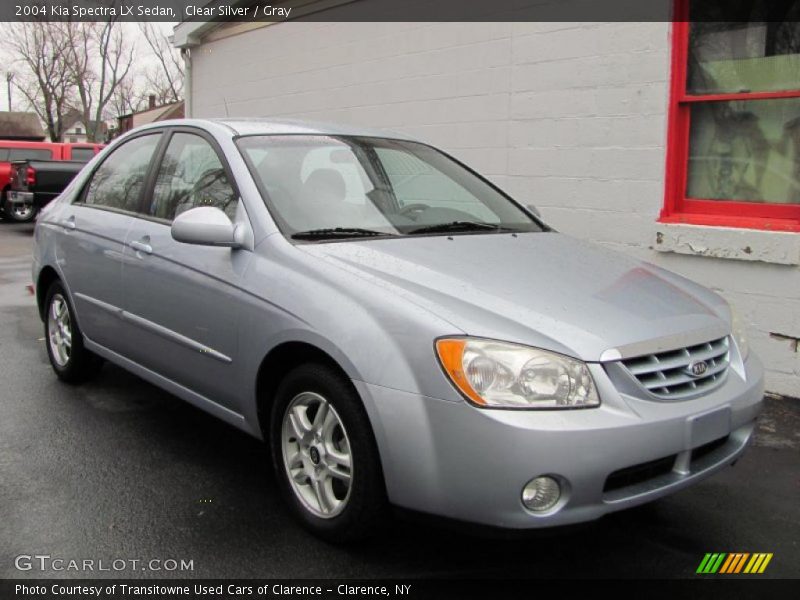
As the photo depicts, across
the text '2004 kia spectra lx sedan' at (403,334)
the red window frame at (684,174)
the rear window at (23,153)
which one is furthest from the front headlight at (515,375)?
the rear window at (23,153)

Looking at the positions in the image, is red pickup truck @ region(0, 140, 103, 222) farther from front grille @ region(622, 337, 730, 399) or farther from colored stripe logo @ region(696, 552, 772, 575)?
colored stripe logo @ region(696, 552, 772, 575)

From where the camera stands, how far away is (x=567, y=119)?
609 centimetres

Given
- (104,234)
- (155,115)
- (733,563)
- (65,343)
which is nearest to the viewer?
(733,563)

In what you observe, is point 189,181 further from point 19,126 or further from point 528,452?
point 19,126

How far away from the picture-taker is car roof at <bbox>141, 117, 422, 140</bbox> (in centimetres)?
391

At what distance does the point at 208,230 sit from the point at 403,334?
3.70ft

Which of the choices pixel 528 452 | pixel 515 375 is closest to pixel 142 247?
pixel 515 375

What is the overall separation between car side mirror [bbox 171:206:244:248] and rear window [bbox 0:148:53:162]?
1762 cm

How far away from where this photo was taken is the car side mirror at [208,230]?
329cm

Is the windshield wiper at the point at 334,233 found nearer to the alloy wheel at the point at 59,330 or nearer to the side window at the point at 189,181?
the side window at the point at 189,181

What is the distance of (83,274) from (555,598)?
3246mm

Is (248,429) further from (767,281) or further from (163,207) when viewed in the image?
(767,281)

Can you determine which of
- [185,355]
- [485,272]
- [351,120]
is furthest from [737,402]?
[351,120]

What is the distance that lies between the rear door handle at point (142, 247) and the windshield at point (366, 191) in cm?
71
